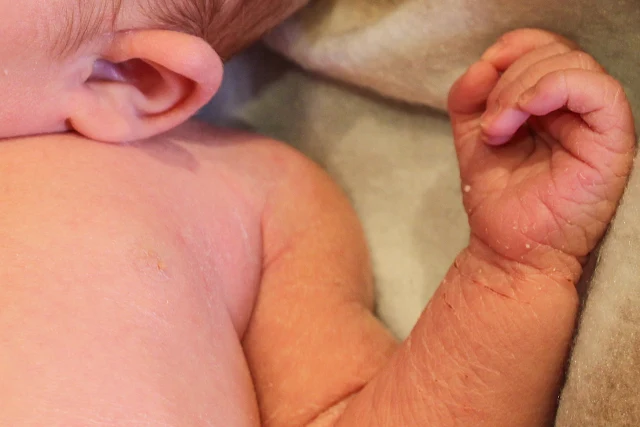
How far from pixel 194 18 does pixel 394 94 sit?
0.93 feet

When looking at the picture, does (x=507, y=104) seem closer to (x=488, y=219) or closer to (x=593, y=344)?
(x=488, y=219)

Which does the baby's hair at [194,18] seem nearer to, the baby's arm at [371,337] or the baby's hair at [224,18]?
the baby's hair at [224,18]

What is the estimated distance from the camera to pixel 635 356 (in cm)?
43

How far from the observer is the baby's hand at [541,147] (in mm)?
504

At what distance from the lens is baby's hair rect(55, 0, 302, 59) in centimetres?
54

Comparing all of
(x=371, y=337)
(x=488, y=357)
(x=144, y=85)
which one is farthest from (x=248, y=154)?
(x=488, y=357)

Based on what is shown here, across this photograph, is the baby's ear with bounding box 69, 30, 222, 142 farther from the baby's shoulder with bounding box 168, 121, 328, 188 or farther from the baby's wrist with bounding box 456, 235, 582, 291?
the baby's wrist with bounding box 456, 235, 582, 291

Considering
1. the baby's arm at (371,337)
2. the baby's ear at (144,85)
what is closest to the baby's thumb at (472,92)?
the baby's arm at (371,337)

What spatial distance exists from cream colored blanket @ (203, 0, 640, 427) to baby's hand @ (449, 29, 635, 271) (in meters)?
0.05

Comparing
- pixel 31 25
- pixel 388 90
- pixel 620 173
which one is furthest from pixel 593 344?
pixel 31 25

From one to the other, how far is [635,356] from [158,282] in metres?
0.38

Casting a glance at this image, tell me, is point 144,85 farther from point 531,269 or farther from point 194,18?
point 531,269

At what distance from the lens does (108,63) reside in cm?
60

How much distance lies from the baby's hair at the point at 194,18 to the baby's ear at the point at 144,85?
0.07 ft
